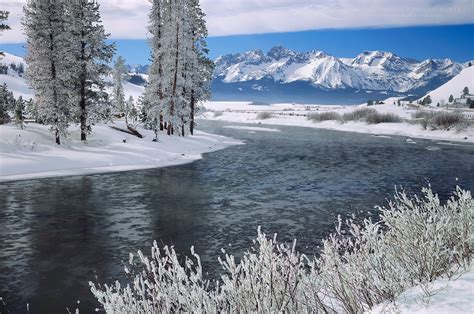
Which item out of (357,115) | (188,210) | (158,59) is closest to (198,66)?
(158,59)

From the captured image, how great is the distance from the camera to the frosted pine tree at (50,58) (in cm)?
3036

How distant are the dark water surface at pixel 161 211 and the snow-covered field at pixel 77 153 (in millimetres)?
2282

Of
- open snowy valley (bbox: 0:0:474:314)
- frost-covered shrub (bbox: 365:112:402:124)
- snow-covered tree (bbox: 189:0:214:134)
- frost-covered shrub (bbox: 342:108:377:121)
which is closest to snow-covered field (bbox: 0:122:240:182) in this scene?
open snowy valley (bbox: 0:0:474:314)

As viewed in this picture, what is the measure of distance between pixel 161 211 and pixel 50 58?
19.9 metres

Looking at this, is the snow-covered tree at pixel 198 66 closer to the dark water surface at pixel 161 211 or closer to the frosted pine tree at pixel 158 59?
the frosted pine tree at pixel 158 59

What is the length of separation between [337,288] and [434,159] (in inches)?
1379

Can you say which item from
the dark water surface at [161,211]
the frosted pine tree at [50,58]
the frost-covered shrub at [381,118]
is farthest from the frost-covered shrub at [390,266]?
the frost-covered shrub at [381,118]

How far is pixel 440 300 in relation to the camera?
4031 mm

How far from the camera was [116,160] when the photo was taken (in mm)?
29375

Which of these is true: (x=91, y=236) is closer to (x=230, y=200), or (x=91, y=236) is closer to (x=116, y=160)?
(x=230, y=200)

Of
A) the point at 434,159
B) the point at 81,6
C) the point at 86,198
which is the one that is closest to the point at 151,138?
the point at 81,6

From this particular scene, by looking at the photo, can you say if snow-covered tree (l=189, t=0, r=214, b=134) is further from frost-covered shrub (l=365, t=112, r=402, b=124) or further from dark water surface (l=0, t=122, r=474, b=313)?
frost-covered shrub (l=365, t=112, r=402, b=124)

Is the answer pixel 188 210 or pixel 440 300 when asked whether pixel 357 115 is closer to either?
pixel 188 210

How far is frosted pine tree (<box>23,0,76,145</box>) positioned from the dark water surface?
9.03 metres
